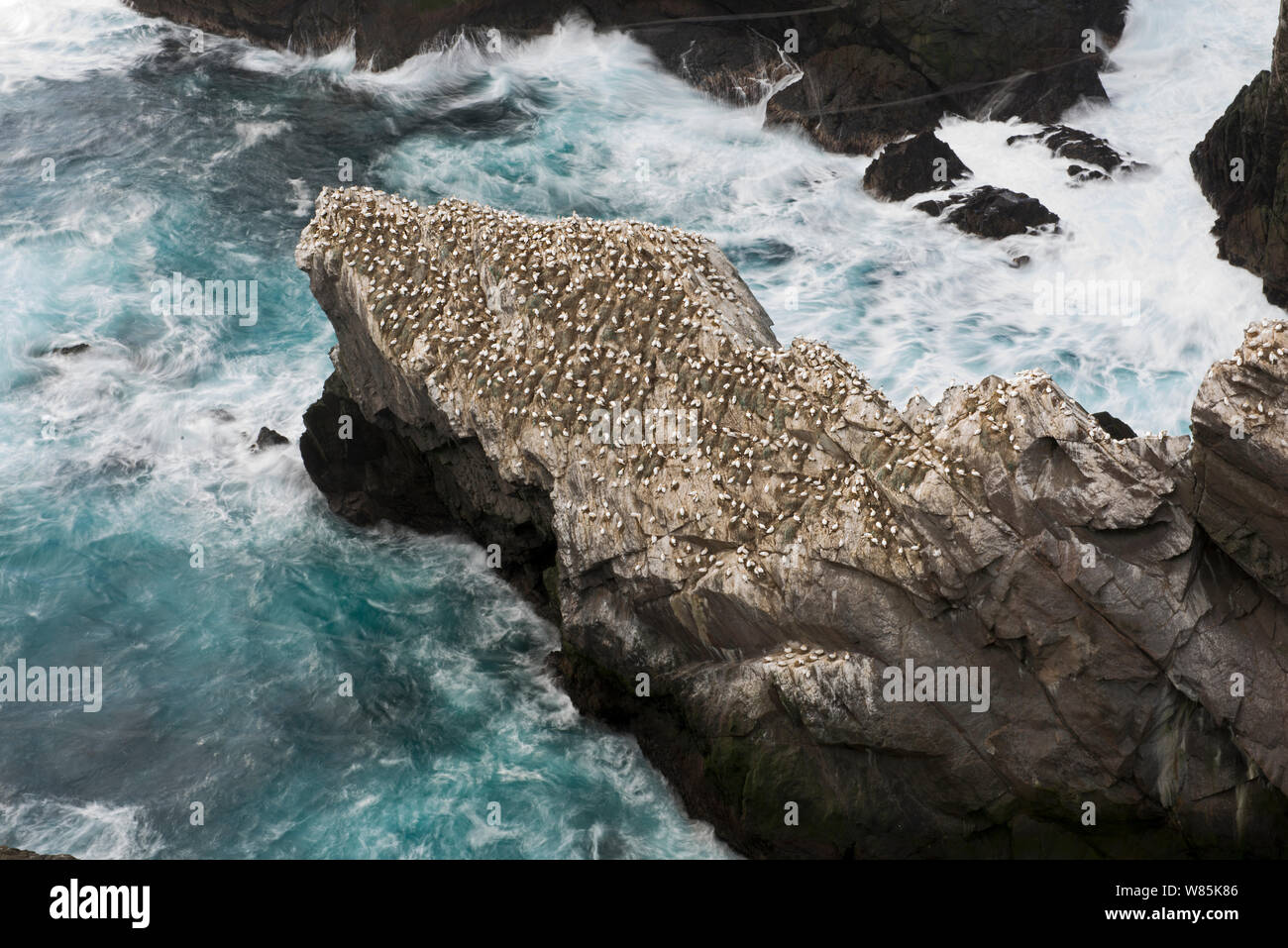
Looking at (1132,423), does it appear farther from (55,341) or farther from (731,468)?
(55,341)

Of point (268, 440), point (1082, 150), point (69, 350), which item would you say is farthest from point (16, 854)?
point (1082, 150)

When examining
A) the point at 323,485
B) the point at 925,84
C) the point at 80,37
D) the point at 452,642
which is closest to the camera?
the point at 452,642

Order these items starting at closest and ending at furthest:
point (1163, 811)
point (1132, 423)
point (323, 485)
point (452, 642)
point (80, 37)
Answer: point (1163, 811) < point (452, 642) < point (323, 485) < point (1132, 423) < point (80, 37)

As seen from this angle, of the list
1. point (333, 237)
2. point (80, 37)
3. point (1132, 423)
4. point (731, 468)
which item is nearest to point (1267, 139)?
point (1132, 423)

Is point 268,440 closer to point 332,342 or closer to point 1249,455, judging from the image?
point 332,342

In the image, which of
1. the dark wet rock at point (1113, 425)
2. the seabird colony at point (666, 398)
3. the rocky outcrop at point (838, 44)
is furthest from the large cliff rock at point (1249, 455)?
the rocky outcrop at point (838, 44)

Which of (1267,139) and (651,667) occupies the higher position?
(1267,139)
